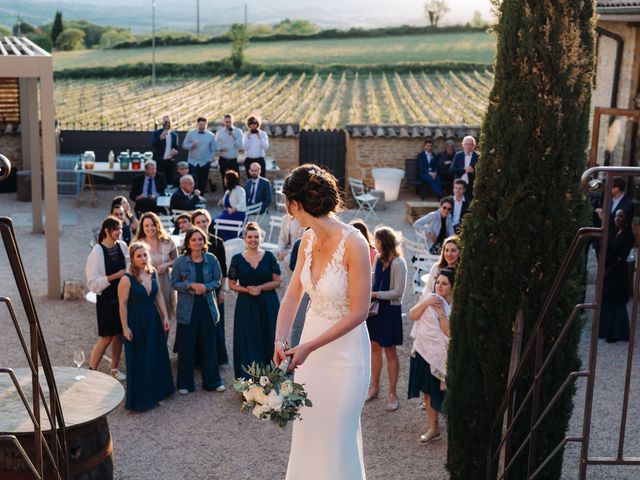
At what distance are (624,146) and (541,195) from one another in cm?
1063

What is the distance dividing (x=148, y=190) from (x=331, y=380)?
937 centimetres

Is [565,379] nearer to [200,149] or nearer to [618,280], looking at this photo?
[618,280]

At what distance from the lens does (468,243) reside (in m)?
5.20

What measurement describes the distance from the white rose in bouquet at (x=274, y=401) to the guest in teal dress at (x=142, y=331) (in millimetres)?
3624

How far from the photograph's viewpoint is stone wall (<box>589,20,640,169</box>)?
47.4ft

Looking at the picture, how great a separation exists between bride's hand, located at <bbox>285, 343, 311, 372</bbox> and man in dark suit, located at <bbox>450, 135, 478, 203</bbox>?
9.33m

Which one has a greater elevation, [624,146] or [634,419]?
[624,146]

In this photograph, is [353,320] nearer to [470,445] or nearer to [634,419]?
[470,445]

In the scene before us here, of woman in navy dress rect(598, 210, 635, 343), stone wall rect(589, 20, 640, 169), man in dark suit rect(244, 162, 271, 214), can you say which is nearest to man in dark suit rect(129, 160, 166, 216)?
man in dark suit rect(244, 162, 271, 214)

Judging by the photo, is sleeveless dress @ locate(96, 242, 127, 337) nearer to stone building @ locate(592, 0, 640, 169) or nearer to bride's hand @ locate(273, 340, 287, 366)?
bride's hand @ locate(273, 340, 287, 366)

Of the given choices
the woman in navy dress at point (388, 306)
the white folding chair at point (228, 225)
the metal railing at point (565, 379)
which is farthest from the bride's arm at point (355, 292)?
the white folding chair at point (228, 225)

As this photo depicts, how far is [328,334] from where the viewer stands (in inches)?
170

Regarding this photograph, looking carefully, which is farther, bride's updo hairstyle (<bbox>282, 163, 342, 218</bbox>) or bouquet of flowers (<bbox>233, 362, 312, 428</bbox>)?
bride's updo hairstyle (<bbox>282, 163, 342, 218</bbox>)

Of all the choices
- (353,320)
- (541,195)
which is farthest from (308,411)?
(541,195)
